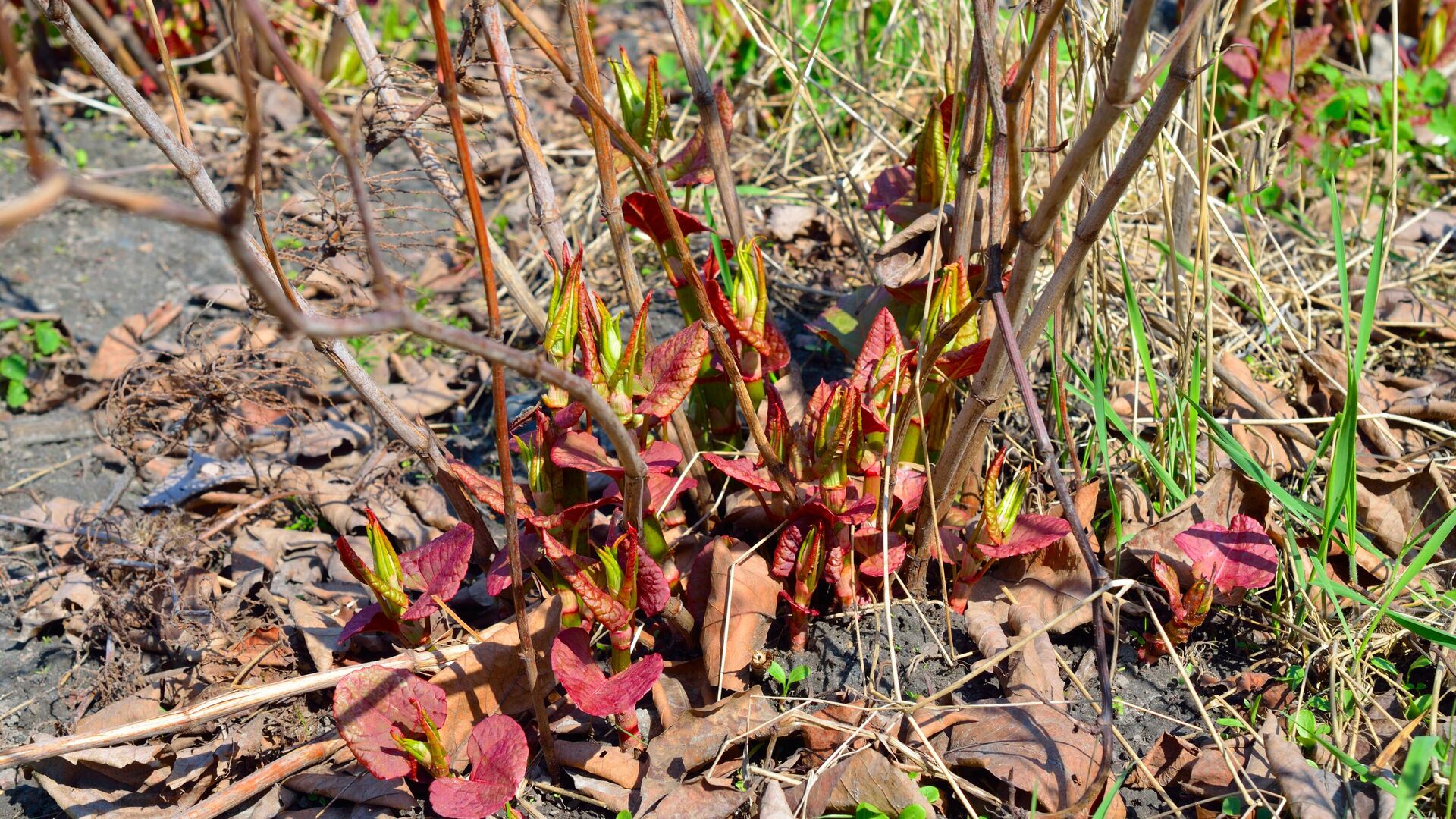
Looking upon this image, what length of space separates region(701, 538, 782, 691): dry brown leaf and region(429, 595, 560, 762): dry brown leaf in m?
0.23

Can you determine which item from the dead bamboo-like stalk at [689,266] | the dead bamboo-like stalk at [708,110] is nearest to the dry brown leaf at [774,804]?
the dead bamboo-like stalk at [689,266]

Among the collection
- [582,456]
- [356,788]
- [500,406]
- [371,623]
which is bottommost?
[356,788]

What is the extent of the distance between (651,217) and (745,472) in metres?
0.45

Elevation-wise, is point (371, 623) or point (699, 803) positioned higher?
point (371, 623)

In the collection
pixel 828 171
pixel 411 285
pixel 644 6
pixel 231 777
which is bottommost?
pixel 231 777

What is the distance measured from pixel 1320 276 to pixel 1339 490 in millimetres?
1220

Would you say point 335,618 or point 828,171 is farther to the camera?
point 828,171

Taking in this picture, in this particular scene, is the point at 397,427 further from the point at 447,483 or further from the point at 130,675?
A: the point at 130,675

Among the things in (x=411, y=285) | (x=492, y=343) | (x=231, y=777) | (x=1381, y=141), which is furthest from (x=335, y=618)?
(x=1381, y=141)

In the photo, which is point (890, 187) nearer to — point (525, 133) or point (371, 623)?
point (525, 133)

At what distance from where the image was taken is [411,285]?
8.98 feet

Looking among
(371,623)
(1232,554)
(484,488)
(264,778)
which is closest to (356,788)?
(264,778)

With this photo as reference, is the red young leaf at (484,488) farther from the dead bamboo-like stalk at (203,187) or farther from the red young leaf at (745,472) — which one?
the red young leaf at (745,472)

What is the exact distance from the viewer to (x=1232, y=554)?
58.4 inches
